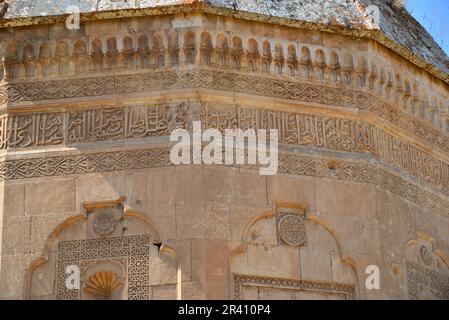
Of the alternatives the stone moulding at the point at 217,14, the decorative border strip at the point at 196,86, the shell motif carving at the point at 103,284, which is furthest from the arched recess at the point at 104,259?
the stone moulding at the point at 217,14

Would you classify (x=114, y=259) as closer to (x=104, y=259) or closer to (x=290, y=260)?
(x=104, y=259)

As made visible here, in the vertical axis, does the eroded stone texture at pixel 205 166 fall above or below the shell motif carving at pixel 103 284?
above

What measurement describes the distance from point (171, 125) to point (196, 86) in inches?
12.9

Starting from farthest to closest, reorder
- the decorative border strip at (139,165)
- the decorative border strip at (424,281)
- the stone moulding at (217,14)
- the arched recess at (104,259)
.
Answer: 1. the decorative border strip at (424,281)
2. the stone moulding at (217,14)
3. the decorative border strip at (139,165)
4. the arched recess at (104,259)

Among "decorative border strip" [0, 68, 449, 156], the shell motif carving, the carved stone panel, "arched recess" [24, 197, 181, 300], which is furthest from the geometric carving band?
the shell motif carving

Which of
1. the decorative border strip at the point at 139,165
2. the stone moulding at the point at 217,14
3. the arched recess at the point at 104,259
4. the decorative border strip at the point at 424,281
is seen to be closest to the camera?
the arched recess at the point at 104,259

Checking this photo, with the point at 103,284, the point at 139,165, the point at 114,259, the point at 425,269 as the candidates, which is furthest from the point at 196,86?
the point at 425,269

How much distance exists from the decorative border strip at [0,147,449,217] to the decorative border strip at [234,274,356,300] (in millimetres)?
787

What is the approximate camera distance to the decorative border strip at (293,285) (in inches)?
283

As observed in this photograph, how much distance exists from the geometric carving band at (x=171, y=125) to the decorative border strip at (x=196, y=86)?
0.41 feet

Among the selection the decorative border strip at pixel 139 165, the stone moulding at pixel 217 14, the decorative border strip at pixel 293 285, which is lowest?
the decorative border strip at pixel 293 285

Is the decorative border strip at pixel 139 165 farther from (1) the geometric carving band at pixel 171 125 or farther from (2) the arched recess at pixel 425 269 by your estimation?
(2) the arched recess at pixel 425 269

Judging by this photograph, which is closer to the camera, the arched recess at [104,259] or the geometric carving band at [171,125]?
the arched recess at [104,259]
